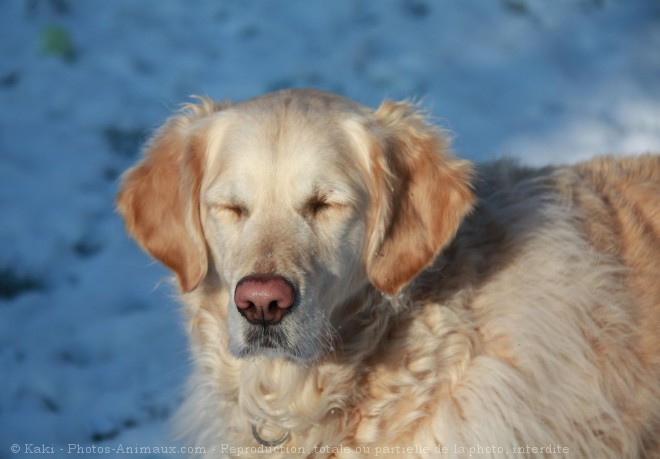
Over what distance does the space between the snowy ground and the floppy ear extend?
1602mm

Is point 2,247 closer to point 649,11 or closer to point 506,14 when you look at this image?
point 506,14

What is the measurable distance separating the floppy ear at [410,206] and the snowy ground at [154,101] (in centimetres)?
160

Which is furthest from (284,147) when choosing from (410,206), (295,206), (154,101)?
(154,101)

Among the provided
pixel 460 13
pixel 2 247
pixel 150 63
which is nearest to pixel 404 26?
pixel 460 13

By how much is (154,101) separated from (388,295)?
3737 mm

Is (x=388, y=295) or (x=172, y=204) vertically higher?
(x=172, y=204)

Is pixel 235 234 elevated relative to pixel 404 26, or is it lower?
lower

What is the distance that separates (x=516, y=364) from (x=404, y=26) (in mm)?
4343

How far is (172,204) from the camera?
3.24 metres

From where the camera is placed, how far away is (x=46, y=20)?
713 cm

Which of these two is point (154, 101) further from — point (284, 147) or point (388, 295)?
point (388, 295)

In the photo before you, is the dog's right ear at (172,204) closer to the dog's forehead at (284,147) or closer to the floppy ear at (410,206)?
the dog's forehead at (284,147)

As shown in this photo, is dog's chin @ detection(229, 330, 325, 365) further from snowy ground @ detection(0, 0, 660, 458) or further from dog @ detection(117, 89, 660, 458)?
snowy ground @ detection(0, 0, 660, 458)

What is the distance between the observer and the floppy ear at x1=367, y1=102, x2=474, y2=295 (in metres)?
3.06
